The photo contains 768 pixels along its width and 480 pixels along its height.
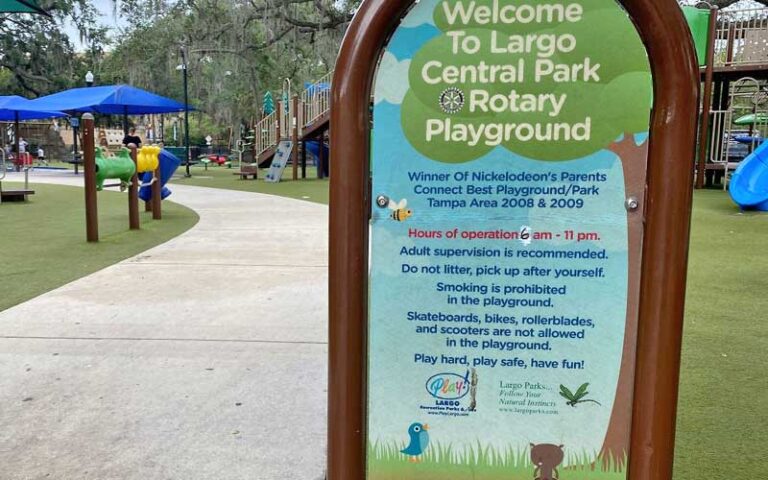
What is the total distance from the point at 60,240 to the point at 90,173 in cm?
112

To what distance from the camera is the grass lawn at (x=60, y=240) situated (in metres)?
5.71

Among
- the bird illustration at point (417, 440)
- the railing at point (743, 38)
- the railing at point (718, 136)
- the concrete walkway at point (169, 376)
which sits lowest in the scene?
the concrete walkway at point (169, 376)

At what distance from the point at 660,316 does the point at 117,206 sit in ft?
38.6

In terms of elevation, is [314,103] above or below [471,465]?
above

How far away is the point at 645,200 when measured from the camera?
5.45 feet

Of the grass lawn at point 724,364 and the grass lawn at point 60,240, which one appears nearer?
the grass lawn at point 724,364

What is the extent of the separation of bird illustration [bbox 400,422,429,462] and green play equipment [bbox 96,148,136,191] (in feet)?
24.0

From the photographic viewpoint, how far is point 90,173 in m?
7.38

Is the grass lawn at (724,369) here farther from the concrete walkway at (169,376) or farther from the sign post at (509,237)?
the concrete walkway at (169,376)

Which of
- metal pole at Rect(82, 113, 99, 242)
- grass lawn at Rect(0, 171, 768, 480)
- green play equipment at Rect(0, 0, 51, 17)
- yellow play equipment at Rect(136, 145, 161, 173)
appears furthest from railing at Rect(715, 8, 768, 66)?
green play equipment at Rect(0, 0, 51, 17)

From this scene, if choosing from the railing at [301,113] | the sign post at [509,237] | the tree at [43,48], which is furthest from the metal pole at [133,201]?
the tree at [43,48]

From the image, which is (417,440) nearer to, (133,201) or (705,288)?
(705,288)

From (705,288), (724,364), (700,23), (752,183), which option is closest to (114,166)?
(705,288)

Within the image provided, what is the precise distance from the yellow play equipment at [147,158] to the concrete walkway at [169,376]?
361 centimetres
